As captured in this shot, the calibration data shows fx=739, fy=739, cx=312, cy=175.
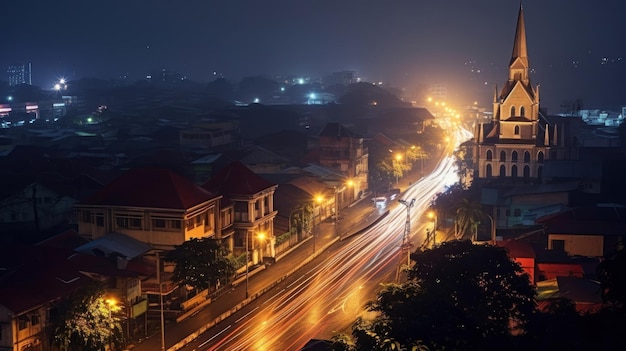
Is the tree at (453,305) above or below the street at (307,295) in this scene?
above

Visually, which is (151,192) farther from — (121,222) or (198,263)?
(198,263)

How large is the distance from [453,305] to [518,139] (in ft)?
182

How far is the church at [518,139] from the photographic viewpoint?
76.1 metres

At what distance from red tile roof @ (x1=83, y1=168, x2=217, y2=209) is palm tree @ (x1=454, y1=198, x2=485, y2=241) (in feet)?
62.3

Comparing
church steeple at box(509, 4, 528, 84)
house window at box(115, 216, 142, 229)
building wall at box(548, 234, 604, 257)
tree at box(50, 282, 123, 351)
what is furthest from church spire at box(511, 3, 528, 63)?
tree at box(50, 282, 123, 351)

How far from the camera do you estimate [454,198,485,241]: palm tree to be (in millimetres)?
53469

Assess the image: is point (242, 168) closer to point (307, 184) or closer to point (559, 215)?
point (307, 184)

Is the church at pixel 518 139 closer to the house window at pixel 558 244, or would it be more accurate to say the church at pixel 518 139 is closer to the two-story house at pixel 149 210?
the house window at pixel 558 244

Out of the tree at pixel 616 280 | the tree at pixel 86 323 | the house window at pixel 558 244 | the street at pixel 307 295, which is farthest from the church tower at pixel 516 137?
the tree at pixel 616 280

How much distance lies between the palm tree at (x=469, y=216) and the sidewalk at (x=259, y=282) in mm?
10064

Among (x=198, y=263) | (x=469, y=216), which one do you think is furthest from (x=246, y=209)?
(x=469, y=216)

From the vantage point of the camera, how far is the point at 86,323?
101 ft

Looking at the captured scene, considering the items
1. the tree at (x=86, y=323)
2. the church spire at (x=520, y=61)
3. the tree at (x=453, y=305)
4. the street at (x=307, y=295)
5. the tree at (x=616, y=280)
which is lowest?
the street at (x=307, y=295)

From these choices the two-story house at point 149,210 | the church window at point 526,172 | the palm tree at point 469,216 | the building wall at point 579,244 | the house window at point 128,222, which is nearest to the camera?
the two-story house at point 149,210
